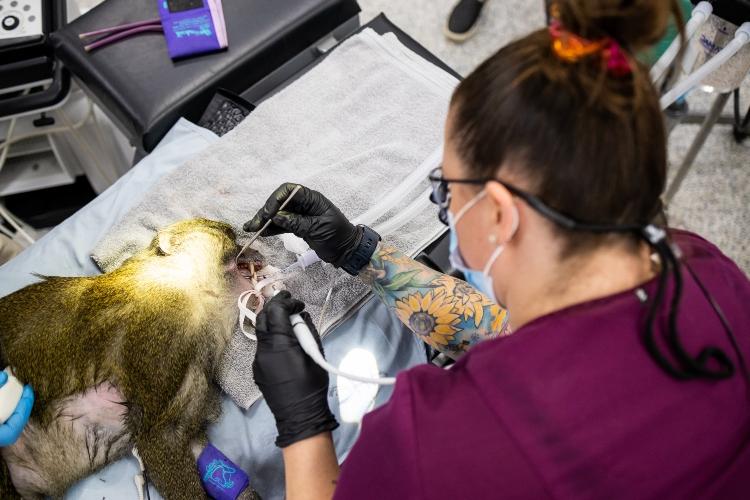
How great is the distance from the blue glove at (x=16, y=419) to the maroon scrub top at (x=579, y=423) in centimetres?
78

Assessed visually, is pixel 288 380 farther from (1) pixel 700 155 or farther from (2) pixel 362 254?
(1) pixel 700 155

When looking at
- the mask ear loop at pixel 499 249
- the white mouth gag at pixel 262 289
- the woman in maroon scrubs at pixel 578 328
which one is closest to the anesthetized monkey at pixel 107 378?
the white mouth gag at pixel 262 289

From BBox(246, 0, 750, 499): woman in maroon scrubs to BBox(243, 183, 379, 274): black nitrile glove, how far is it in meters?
0.57

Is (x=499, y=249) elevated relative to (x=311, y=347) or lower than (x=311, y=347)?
elevated

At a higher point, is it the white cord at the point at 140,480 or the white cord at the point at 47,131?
the white cord at the point at 47,131

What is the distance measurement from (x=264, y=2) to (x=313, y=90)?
1.17ft

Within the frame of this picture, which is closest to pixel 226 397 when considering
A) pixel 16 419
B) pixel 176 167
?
pixel 16 419

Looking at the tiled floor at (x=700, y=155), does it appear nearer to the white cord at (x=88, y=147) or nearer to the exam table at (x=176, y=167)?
the exam table at (x=176, y=167)

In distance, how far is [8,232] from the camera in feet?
Answer: 6.88

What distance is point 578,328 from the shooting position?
2.69 ft

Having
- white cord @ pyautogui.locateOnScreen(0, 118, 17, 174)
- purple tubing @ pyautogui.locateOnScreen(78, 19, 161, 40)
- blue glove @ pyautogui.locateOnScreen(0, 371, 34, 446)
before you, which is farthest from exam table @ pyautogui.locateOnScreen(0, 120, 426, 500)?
white cord @ pyautogui.locateOnScreen(0, 118, 17, 174)

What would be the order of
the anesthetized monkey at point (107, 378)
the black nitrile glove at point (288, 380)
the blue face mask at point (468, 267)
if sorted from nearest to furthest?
1. the blue face mask at point (468, 267)
2. the black nitrile glove at point (288, 380)
3. the anesthetized monkey at point (107, 378)

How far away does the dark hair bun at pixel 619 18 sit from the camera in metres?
0.78

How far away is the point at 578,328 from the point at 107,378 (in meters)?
1.01
